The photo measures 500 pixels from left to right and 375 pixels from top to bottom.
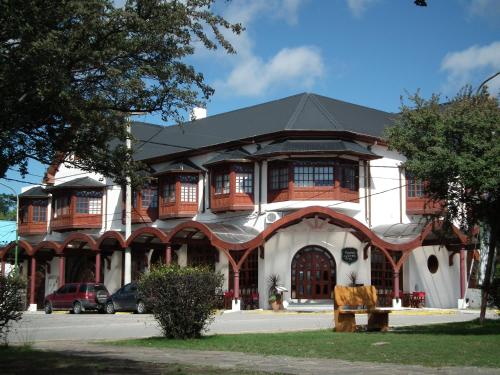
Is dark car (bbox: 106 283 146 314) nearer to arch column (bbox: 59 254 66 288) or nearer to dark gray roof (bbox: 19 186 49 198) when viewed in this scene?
arch column (bbox: 59 254 66 288)

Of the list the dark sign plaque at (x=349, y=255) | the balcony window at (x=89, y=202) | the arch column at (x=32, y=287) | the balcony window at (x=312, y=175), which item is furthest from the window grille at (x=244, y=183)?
the arch column at (x=32, y=287)

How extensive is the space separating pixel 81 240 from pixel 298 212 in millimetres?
16044

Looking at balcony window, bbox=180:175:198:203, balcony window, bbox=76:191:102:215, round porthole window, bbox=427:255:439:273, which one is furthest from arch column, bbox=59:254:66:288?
round porthole window, bbox=427:255:439:273

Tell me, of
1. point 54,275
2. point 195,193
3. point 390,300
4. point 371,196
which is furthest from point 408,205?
point 54,275

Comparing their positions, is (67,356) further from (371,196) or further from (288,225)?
(371,196)

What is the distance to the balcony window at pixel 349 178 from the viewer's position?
37812 millimetres

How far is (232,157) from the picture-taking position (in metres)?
39.0

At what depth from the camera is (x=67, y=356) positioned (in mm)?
12820

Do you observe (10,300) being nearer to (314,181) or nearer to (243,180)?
(314,181)

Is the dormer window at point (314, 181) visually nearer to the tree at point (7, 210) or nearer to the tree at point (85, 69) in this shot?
the tree at point (85, 69)

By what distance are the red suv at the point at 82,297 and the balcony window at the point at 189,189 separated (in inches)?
274

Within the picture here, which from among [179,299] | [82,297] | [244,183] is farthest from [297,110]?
[179,299]

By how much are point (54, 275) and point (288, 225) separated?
21363mm

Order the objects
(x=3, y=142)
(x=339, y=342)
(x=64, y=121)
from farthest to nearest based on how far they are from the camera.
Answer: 1. (x=339, y=342)
2. (x=64, y=121)
3. (x=3, y=142)
